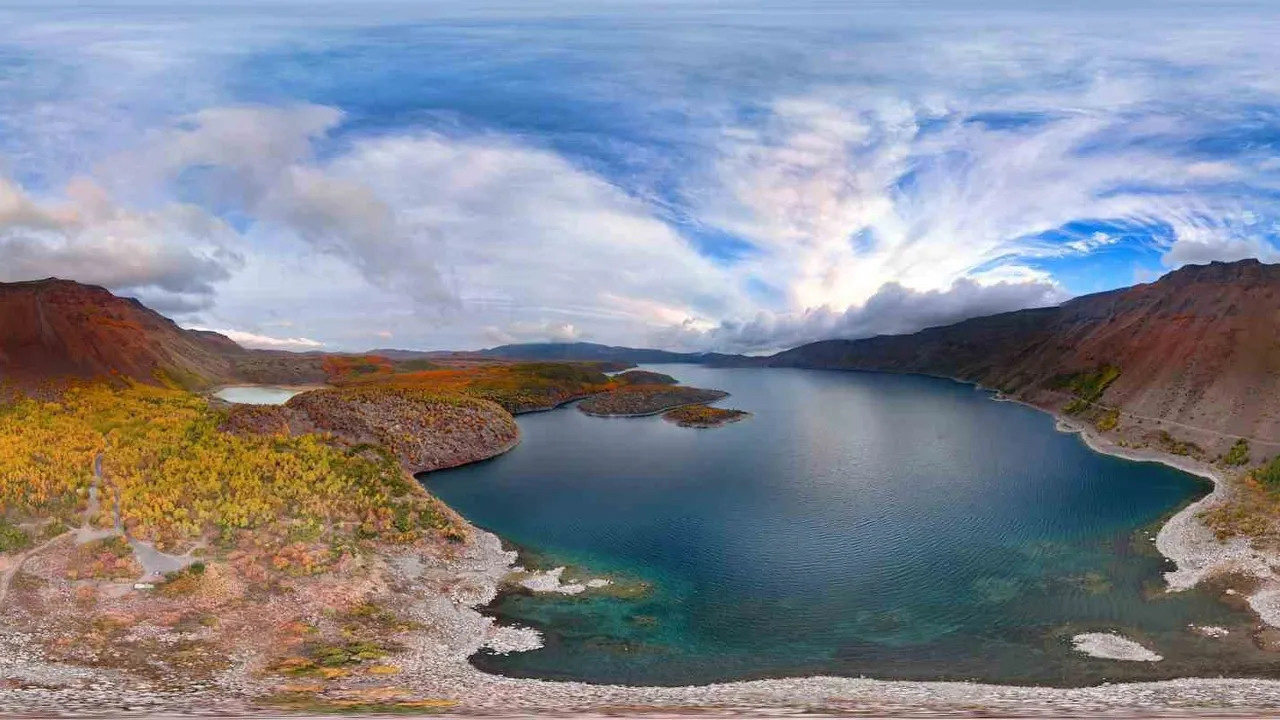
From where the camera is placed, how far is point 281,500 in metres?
43.7

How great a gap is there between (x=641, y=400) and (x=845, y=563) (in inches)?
4616

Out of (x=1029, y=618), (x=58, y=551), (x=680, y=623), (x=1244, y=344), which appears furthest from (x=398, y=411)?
(x=1244, y=344)

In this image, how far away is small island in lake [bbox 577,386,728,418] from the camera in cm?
14950

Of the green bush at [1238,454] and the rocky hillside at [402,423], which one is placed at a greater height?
the green bush at [1238,454]

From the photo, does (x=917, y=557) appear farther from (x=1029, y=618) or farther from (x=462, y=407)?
(x=462, y=407)

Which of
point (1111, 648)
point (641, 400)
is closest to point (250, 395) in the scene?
point (641, 400)

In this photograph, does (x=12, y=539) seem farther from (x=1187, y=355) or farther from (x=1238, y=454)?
(x=1187, y=355)

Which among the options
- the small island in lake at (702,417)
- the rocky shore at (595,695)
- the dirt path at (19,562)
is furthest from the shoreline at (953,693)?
the small island in lake at (702,417)

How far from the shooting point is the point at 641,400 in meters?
161

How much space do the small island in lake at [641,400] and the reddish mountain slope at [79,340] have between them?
80.1 m

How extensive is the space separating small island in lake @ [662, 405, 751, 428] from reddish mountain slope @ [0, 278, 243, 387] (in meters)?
90.5

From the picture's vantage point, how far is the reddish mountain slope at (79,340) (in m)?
68.1

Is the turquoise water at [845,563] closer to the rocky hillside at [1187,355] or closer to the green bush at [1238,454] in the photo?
the green bush at [1238,454]

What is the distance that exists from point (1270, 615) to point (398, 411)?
87.4m
